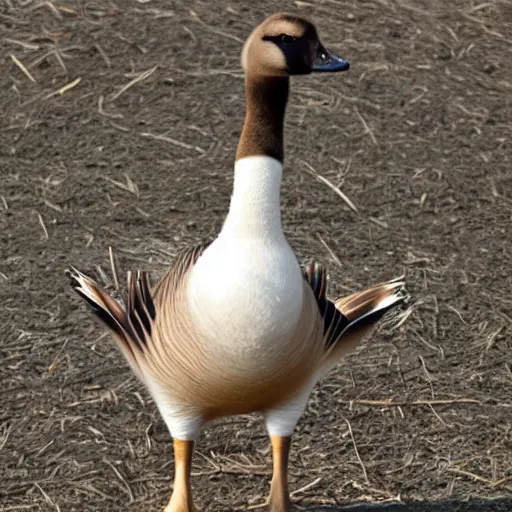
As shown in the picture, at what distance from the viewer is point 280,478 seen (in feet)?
10.2

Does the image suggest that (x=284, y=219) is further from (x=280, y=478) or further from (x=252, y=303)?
(x=252, y=303)

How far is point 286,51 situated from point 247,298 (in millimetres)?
594

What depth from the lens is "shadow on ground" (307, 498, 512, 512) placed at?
337 cm

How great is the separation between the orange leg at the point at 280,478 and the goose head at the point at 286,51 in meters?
1.00

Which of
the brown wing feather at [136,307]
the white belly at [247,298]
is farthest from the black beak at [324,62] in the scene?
the brown wing feather at [136,307]

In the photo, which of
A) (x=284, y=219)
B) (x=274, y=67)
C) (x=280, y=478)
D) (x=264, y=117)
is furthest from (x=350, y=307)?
(x=284, y=219)

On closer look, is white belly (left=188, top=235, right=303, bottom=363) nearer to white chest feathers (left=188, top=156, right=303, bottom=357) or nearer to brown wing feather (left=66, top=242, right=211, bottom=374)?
white chest feathers (left=188, top=156, right=303, bottom=357)

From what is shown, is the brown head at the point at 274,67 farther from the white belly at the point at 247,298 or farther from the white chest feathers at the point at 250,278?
the white belly at the point at 247,298

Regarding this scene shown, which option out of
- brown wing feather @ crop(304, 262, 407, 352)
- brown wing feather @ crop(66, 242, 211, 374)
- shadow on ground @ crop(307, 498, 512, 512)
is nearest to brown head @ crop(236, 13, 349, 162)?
brown wing feather @ crop(66, 242, 211, 374)

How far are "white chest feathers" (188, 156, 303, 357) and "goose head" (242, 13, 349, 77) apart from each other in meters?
0.22

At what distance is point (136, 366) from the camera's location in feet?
10.1

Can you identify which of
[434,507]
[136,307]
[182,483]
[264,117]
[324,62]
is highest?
[324,62]

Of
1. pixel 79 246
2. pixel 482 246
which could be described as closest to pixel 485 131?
pixel 482 246

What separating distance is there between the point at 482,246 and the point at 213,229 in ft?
3.66
